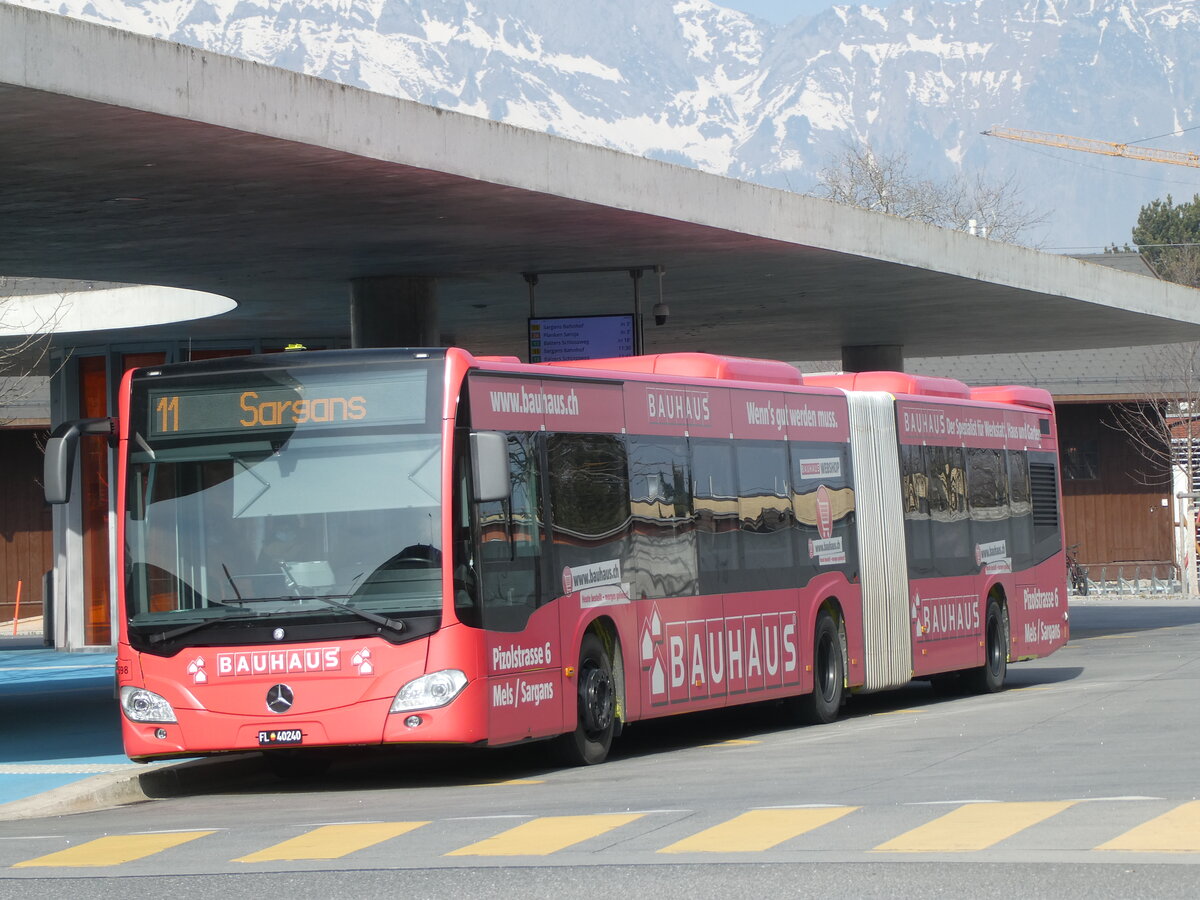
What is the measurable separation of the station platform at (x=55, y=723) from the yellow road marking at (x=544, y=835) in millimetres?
4321

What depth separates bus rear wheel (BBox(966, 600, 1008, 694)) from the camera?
888 inches

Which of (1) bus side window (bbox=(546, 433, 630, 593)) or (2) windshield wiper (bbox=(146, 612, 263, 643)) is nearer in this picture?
(2) windshield wiper (bbox=(146, 612, 263, 643))

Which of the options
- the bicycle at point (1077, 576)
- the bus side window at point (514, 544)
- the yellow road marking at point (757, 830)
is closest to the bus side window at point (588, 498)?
the bus side window at point (514, 544)

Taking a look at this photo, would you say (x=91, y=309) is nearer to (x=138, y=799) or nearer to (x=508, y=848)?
(x=138, y=799)

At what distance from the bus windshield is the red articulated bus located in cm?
2

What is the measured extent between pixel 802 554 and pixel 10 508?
111ft

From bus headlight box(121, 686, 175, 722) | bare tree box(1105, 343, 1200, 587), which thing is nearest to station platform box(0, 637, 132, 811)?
bus headlight box(121, 686, 175, 722)

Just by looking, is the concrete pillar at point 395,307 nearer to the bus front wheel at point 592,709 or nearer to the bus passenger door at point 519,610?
the bus front wheel at point 592,709

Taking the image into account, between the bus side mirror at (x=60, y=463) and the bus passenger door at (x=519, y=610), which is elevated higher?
the bus side mirror at (x=60, y=463)

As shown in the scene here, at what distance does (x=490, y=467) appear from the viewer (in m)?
13.1

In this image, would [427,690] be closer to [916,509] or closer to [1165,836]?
[1165,836]

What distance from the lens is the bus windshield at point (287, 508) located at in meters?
13.2

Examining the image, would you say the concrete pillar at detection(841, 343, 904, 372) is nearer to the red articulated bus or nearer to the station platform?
the station platform

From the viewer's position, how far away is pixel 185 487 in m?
13.7
